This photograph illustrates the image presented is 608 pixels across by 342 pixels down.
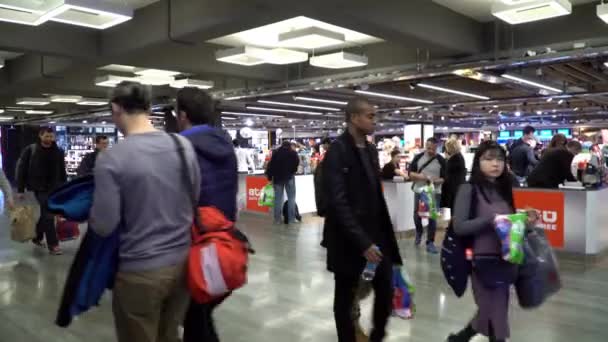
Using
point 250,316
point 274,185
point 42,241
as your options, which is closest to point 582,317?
point 250,316

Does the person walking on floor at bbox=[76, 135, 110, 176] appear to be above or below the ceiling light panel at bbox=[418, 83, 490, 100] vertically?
below

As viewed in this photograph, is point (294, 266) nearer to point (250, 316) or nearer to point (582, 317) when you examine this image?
point (250, 316)

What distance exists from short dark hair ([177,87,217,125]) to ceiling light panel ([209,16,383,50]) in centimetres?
491

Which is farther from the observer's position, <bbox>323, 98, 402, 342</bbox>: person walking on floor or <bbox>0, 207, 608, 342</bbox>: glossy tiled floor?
<bbox>0, 207, 608, 342</bbox>: glossy tiled floor

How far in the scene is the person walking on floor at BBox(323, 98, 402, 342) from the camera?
2662 mm

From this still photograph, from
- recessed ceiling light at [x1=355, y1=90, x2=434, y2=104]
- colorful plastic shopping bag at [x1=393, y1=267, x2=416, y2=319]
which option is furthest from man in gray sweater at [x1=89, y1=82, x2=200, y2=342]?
recessed ceiling light at [x1=355, y1=90, x2=434, y2=104]

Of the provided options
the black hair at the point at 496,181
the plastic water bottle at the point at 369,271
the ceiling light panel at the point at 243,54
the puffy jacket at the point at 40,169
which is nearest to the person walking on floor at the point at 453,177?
the ceiling light panel at the point at 243,54

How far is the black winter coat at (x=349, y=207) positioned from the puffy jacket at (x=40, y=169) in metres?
4.81

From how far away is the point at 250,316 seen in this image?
158 inches

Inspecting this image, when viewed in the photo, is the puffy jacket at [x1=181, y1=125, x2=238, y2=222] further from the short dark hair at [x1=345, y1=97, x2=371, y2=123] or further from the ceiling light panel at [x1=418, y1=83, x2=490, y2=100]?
the ceiling light panel at [x1=418, y1=83, x2=490, y2=100]

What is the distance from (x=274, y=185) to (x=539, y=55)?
481 centimetres

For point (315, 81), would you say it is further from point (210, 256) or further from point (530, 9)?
point (210, 256)

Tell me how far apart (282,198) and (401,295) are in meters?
6.62

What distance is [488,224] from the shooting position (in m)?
2.64
